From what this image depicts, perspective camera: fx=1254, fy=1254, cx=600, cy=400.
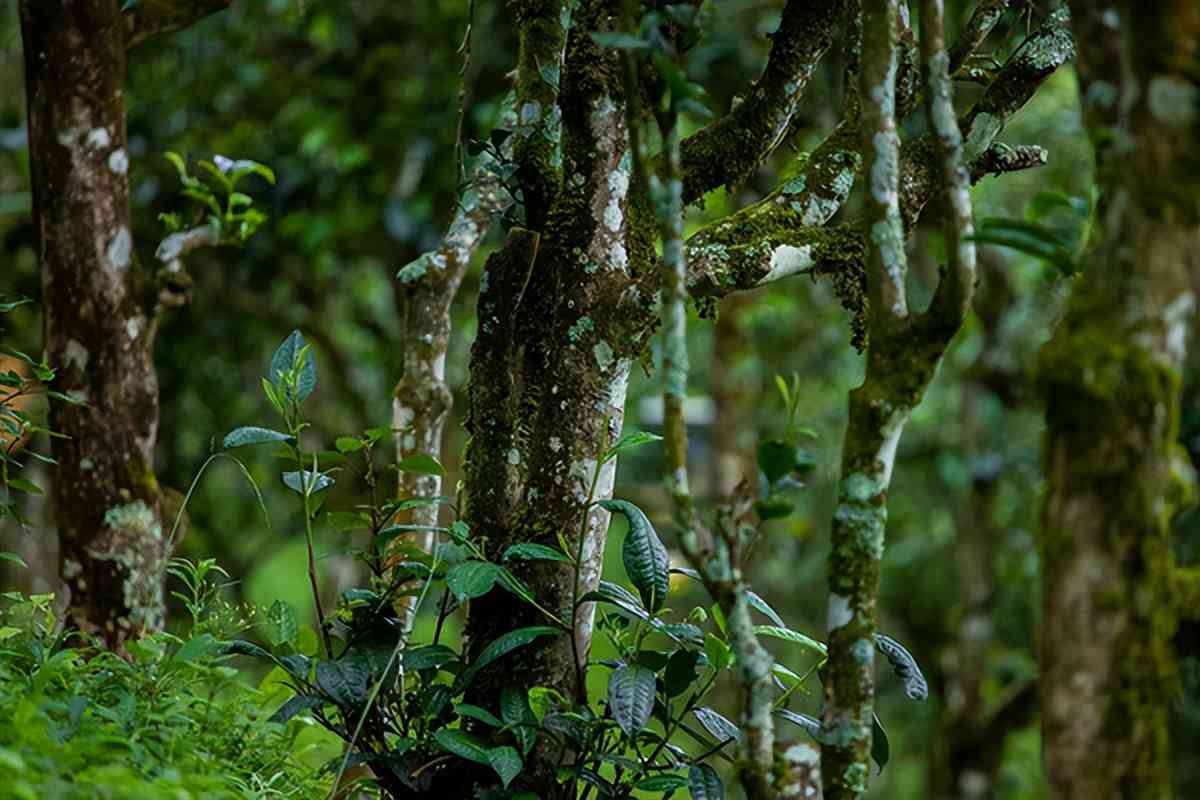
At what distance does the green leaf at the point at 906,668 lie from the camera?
Answer: 1.93 m

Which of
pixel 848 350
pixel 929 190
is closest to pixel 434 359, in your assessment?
pixel 929 190

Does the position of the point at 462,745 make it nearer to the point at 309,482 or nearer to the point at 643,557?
the point at 643,557

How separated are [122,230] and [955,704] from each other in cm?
402

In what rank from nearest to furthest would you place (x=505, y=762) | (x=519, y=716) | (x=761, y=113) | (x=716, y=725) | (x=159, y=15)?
(x=505, y=762), (x=519, y=716), (x=716, y=725), (x=761, y=113), (x=159, y=15)

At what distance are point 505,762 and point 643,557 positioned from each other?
1.25 ft

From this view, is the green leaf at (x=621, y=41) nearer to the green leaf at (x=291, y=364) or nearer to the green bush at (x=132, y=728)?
the green leaf at (x=291, y=364)

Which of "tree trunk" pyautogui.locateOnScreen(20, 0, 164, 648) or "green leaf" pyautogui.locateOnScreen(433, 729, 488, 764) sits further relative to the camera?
"tree trunk" pyautogui.locateOnScreen(20, 0, 164, 648)

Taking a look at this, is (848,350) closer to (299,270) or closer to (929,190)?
(299,270)

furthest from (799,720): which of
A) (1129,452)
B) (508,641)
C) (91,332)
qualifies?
(91,332)

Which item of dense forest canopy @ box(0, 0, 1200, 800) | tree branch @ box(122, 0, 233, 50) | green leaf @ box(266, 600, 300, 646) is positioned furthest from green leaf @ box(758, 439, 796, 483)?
tree branch @ box(122, 0, 233, 50)

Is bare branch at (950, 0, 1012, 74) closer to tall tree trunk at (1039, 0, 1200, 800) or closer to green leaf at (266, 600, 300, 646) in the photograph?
tall tree trunk at (1039, 0, 1200, 800)

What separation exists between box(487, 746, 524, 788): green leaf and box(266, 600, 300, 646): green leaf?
45 cm

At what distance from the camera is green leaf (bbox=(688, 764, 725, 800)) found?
6.19ft

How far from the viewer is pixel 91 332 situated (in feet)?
8.71
